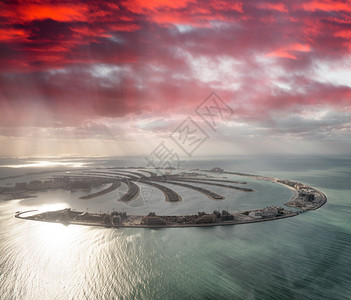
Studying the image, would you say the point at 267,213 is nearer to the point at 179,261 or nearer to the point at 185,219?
the point at 185,219

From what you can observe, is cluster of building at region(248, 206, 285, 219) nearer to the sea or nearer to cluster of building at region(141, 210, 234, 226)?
the sea

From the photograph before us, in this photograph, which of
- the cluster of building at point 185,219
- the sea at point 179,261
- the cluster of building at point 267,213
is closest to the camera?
the sea at point 179,261

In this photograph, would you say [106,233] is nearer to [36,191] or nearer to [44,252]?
[44,252]

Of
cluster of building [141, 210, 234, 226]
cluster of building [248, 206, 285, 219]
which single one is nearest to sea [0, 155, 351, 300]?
cluster of building [141, 210, 234, 226]

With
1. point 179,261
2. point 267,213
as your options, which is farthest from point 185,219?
point 267,213

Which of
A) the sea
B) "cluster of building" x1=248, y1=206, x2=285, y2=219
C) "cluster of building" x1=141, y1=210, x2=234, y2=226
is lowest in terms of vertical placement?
the sea

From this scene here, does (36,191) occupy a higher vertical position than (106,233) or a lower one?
higher

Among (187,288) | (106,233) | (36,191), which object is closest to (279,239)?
(187,288)

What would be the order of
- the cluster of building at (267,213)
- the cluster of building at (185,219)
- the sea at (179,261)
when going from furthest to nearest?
the cluster of building at (267,213) < the cluster of building at (185,219) < the sea at (179,261)

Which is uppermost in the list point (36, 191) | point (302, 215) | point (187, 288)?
point (36, 191)

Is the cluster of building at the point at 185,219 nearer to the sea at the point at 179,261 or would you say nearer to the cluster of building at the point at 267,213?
the sea at the point at 179,261

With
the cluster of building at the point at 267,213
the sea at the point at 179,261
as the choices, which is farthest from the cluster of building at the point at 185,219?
the cluster of building at the point at 267,213
